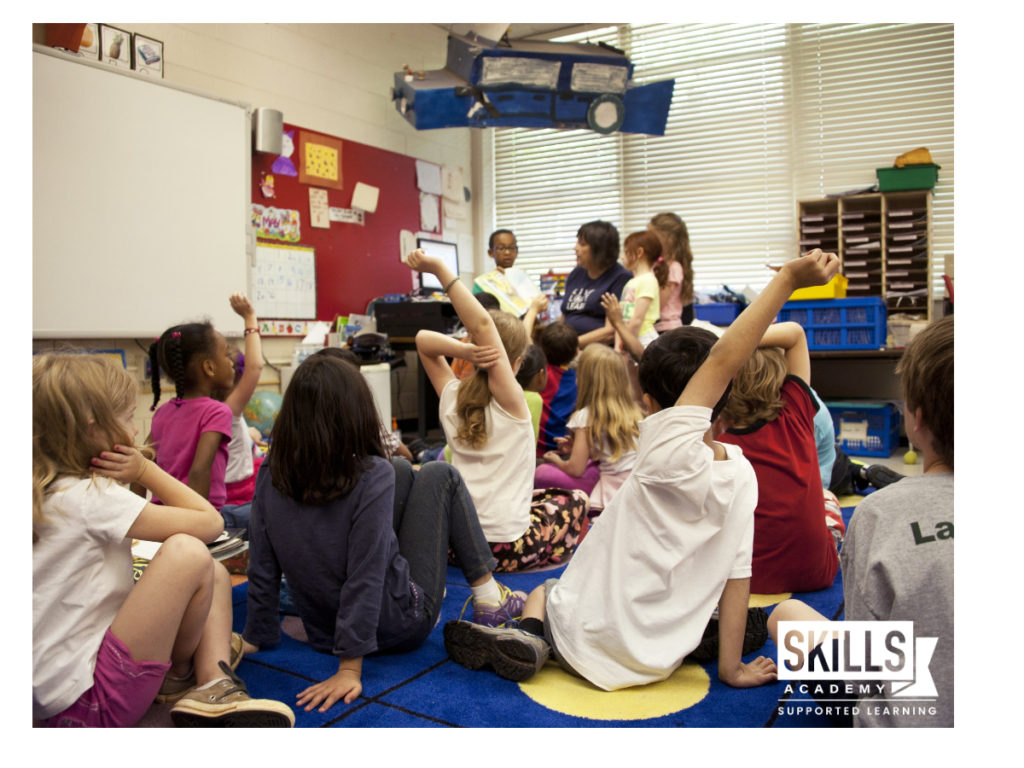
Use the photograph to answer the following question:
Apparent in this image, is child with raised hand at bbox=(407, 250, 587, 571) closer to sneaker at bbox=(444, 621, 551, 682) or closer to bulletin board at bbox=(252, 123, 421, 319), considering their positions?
sneaker at bbox=(444, 621, 551, 682)

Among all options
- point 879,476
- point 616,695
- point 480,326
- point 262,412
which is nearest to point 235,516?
point 480,326

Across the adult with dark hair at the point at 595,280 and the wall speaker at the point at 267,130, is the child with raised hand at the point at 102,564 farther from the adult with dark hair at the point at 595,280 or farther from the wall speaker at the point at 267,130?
the wall speaker at the point at 267,130

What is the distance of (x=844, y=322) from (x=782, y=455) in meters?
2.64

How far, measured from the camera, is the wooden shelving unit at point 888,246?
417 cm

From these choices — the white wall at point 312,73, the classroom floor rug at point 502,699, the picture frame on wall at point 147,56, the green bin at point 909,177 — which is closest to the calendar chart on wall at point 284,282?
the white wall at point 312,73

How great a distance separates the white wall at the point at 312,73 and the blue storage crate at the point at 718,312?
203 cm

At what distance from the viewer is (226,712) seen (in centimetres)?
105

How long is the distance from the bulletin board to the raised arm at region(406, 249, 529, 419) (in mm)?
2813

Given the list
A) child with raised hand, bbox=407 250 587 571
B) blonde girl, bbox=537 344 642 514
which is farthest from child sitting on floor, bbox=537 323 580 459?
child with raised hand, bbox=407 250 587 571

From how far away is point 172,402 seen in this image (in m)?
1.87

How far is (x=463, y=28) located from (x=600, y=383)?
2.21 m

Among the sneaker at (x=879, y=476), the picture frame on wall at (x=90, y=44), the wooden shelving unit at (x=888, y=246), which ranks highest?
the picture frame on wall at (x=90, y=44)
